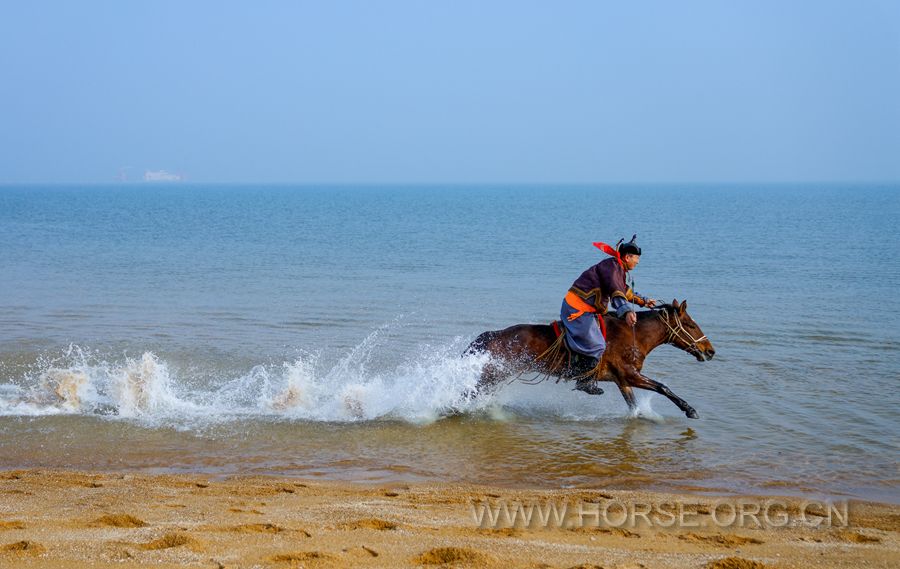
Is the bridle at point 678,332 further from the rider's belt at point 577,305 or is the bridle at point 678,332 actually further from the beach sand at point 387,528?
the beach sand at point 387,528

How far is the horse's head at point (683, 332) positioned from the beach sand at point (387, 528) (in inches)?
141

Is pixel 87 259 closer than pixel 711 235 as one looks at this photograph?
Yes

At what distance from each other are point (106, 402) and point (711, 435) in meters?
8.07

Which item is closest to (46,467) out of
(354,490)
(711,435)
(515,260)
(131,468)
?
(131,468)

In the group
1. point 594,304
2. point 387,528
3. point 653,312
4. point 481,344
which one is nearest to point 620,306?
point 594,304

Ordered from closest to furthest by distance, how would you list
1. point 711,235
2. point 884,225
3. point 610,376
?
point 610,376 < point 711,235 < point 884,225

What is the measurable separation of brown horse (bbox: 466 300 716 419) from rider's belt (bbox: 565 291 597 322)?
40cm

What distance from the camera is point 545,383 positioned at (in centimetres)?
1392

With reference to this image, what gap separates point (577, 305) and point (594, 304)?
225mm

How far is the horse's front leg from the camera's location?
11.4m

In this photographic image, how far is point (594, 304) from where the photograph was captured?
11352mm

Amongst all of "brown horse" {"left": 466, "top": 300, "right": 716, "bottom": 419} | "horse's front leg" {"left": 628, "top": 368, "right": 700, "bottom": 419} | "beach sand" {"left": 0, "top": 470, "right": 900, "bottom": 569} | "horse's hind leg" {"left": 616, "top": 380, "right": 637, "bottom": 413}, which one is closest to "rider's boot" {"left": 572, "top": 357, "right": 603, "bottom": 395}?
"brown horse" {"left": 466, "top": 300, "right": 716, "bottom": 419}

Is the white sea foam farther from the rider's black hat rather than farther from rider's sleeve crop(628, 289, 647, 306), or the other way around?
the rider's black hat

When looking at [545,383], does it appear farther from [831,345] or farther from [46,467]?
[46,467]
